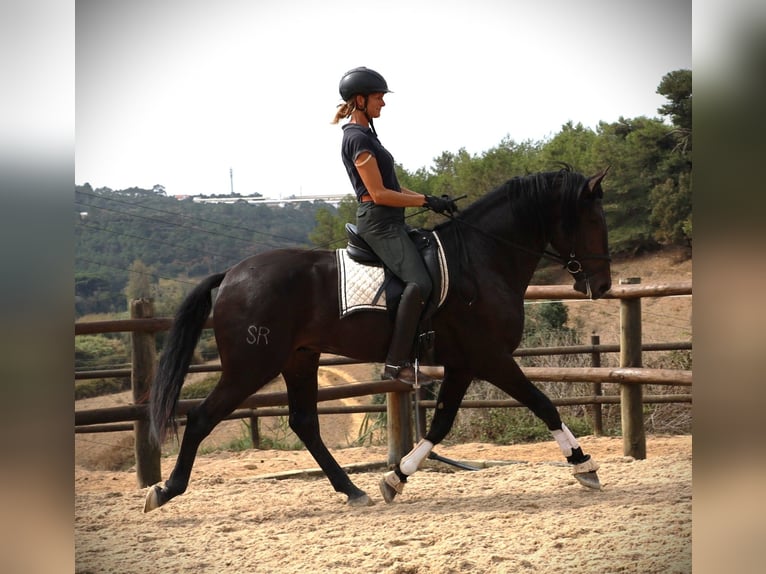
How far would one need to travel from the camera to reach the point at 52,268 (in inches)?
75.3

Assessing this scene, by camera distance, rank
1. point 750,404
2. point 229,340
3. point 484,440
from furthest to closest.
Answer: point 484,440 → point 229,340 → point 750,404

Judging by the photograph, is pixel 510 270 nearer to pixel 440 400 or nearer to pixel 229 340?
pixel 440 400

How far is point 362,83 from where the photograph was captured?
15.4 ft

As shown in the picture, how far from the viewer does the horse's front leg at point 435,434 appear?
507 cm

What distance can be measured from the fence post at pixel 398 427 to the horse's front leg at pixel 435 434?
3.94 feet

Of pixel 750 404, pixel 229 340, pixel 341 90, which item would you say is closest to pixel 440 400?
pixel 229 340

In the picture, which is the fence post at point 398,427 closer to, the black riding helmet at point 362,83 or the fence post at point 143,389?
the fence post at point 143,389

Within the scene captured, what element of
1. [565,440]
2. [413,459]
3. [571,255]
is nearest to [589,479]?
[565,440]

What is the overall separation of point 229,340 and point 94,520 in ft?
4.53

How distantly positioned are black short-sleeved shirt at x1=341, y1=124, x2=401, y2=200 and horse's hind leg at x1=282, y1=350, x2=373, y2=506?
3.94ft

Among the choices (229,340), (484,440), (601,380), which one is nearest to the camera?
(229,340)

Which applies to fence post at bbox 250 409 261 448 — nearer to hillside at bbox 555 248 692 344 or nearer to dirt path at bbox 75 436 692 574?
dirt path at bbox 75 436 692 574

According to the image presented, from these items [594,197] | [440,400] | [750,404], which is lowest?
[440,400]

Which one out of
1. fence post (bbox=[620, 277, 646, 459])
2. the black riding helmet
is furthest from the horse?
fence post (bbox=[620, 277, 646, 459])
